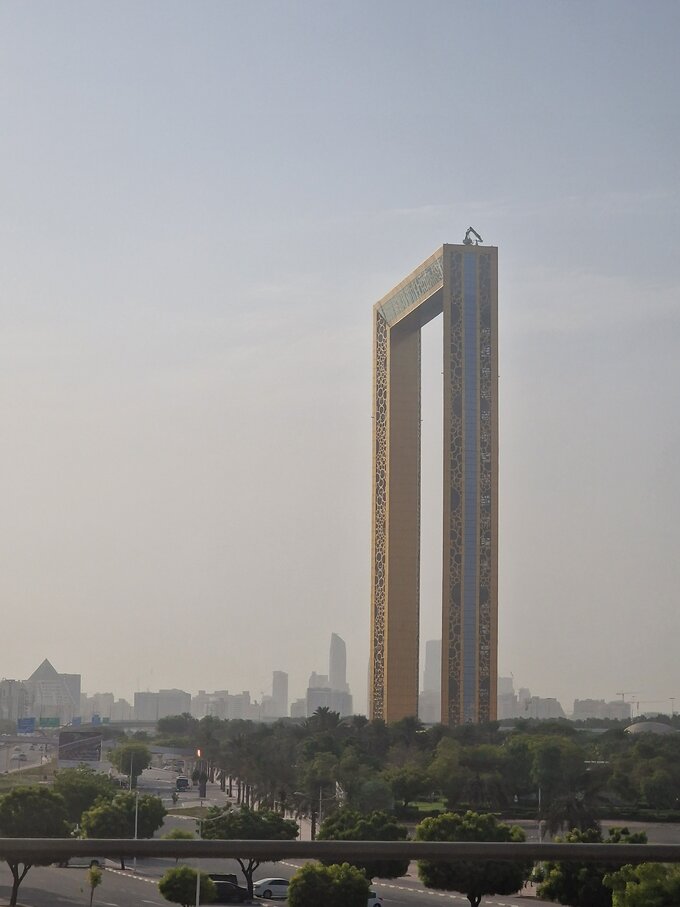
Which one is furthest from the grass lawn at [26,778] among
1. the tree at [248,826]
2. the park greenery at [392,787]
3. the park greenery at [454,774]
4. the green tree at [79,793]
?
the tree at [248,826]

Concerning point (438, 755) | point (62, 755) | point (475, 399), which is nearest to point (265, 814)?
point (438, 755)

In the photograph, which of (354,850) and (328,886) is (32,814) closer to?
(328,886)

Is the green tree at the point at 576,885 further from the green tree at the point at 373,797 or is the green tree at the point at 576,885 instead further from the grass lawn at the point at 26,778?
the grass lawn at the point at 26,778

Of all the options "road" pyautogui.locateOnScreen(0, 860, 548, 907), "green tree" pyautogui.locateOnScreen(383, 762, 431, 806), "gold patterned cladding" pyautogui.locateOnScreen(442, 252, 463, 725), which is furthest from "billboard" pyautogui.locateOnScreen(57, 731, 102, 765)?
"road" pyautogui.locateOnScreen(0, 860, 548, 907)

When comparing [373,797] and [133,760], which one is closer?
[373,797]

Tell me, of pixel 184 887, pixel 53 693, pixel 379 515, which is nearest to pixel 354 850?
pixel 184 887

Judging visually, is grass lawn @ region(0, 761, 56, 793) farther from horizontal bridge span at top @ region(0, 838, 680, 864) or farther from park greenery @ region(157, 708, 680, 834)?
horizontal bridge span at top @ region(0, 838, 680, 864)
